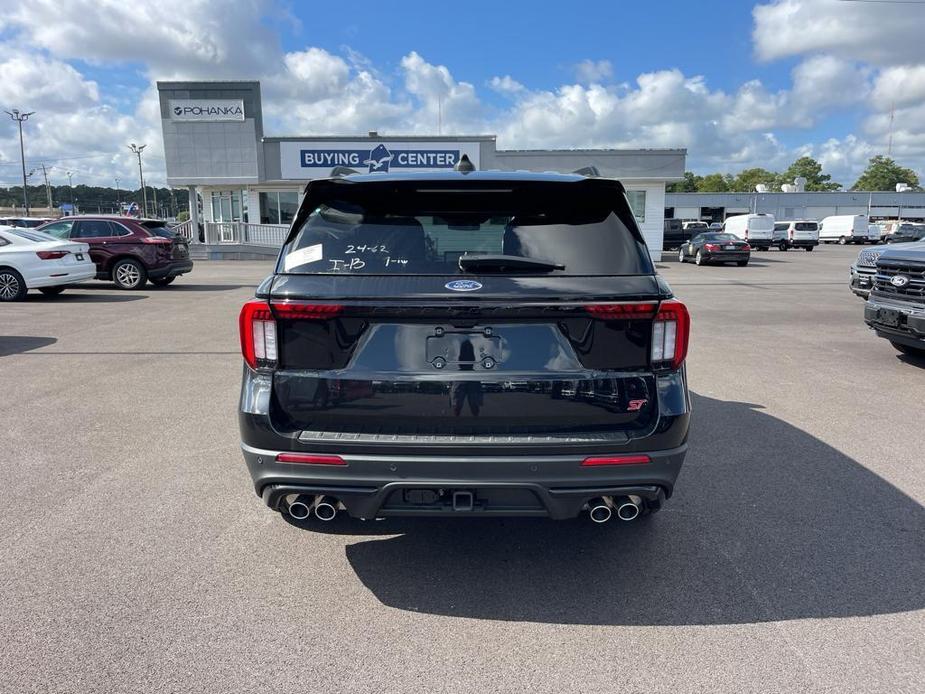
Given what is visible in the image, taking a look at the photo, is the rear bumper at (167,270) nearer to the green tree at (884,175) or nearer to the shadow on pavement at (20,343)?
the shadow on pavement at (20,343)

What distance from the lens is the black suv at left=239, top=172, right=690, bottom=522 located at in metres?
2.82

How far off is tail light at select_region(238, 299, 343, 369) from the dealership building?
2775 centimetres

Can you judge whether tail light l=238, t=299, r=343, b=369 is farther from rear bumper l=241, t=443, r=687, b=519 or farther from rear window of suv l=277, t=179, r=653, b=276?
rear bumper l=241, t=443, r=687, b=519

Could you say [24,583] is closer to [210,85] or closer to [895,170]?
[210,85]

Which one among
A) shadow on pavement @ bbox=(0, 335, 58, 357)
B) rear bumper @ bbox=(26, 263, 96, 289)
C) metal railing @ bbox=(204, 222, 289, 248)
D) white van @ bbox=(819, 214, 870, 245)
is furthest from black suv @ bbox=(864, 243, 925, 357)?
white van @ bbox=(819, 214, 870, 245)

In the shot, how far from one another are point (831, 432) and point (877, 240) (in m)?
55.6

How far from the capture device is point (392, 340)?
2.85 m

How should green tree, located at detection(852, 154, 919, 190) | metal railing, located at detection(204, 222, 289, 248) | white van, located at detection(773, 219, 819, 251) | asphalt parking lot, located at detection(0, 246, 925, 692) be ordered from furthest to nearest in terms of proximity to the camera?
green tree, located at detection(852, 154, 919, 190), white van, located at detection(773, 219, 819, 251), metal railing, located at detection(204, 222, 289, 248), asphalt parking lot, located at detection(0, 246, 925, 692)

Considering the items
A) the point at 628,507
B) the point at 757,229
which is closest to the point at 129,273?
the point at 628,507

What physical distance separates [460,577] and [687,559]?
1.16 m

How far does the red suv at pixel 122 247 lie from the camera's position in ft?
53.0

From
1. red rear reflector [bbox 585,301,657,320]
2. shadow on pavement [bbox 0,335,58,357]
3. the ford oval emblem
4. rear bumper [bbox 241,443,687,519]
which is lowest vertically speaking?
shadow on pavement [bbox 0,335,58,357]

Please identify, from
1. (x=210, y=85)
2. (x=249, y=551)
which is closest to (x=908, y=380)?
(x=249, y=551)

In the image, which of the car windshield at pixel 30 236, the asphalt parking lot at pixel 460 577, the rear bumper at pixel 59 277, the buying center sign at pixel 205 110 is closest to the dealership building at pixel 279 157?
the buying center sign at pixel 205 110
